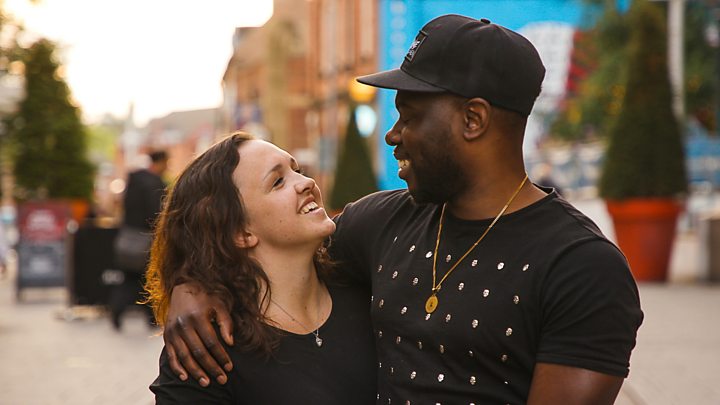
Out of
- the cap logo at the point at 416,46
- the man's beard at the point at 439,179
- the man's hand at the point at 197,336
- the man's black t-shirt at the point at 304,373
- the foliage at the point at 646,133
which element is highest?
the cap logo at the point at 416,46

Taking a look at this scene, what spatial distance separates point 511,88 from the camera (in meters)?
2.67

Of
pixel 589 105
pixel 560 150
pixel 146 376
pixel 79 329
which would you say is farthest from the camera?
pixel 560 150

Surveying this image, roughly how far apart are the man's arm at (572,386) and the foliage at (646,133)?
41.3ft

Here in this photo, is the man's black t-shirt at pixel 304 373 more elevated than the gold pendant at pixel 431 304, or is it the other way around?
the gold pendant at pixel 431 304

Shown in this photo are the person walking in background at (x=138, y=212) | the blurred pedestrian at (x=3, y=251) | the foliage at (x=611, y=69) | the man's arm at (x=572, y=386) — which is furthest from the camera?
the foliage at (x=611, y=69)

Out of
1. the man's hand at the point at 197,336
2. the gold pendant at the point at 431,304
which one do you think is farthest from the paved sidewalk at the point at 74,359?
the gold pendant at the point at 431,304

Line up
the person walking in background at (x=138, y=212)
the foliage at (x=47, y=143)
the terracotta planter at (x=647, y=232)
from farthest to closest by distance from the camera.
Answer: the foliage at (x=47, y=143) < the terracotta planter at (x=647, y=232) < the person walking in background at (x=138, y=212)

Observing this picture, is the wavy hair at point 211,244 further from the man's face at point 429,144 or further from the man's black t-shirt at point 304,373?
the man's face at point 429,144

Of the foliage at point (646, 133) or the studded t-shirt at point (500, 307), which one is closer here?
the studded t-shirt at point (500, 307)

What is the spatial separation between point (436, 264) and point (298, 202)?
1.68ft

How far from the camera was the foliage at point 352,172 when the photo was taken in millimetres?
20375

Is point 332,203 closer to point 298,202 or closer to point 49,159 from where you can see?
point 49,159

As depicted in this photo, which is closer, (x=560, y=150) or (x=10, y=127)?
(x=10, y=127)

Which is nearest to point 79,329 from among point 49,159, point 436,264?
point 436,264
